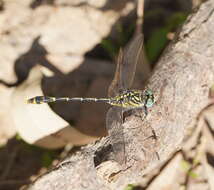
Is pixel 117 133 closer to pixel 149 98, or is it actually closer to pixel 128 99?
pixel 149 98

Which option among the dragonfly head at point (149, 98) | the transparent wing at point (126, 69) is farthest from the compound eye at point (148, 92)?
the transparent wing at point (126, 69)

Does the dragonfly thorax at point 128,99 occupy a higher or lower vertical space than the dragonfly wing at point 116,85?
lower

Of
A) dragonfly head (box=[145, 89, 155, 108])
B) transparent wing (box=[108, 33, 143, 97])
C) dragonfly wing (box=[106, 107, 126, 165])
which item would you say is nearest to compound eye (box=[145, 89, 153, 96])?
dragonfly head (box=[145, 89, 155, 108])

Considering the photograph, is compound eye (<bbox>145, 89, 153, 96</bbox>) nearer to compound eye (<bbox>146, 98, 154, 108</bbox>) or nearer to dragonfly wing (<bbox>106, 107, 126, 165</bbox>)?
compound eye (<bbox>146, 98, 154, 108</bbox>)

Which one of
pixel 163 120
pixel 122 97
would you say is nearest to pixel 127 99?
pixel 122 97

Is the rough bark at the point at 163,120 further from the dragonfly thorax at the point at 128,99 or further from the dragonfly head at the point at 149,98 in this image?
the dragonfly thorax at the point at 128,99

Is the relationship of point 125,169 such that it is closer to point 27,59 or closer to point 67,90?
point 67,90

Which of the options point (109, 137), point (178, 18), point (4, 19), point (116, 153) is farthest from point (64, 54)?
point (116, 153)
